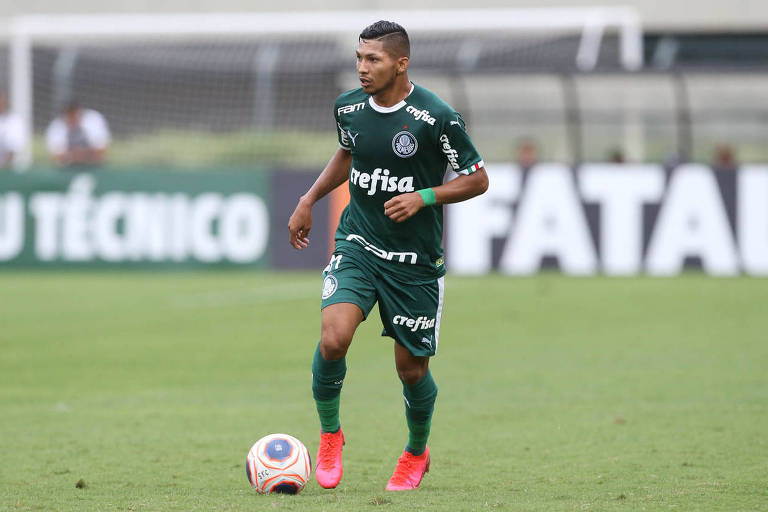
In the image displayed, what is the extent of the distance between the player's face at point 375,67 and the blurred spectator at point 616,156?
39.7 feet

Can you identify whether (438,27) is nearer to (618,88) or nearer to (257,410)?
(618,88)

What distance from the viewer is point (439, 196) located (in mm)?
5543

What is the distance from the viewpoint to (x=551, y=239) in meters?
17.1

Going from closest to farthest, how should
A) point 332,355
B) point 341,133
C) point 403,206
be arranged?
point 403,206
point 332,355
point 341,133

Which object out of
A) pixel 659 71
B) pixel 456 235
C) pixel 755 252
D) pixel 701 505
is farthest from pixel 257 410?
pixel 659 71

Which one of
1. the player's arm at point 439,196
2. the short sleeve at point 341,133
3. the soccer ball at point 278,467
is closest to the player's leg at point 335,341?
the soccer ball at point 278,467

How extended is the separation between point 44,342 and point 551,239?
26.0ft

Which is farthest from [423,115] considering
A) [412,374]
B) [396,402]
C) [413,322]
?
[396,402]

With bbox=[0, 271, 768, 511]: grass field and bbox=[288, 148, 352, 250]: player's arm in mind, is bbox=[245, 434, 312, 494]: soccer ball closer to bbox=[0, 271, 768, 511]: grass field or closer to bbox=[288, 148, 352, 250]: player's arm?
bbox=[0, 271, 768, 511]: grass field

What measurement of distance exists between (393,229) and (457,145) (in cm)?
48

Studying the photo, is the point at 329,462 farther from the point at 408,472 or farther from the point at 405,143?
the point at 405,143

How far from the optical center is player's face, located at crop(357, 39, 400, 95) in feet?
18.2

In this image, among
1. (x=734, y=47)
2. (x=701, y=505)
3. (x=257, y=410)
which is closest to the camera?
(x=701, y=505)

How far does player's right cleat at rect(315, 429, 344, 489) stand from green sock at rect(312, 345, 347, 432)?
49 mm
